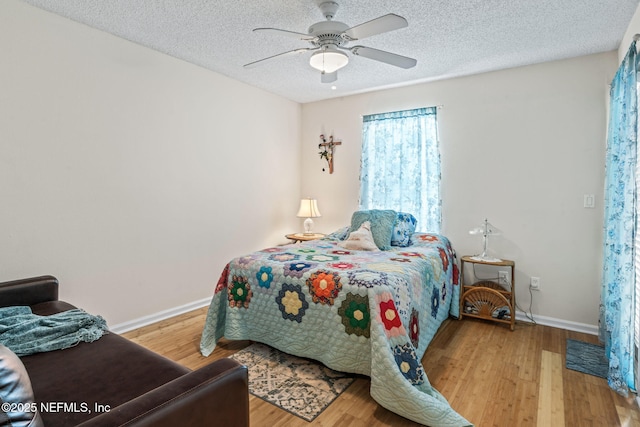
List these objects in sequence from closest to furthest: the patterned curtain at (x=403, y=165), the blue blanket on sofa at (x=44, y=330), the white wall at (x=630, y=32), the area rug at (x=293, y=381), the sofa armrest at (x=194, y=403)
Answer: the sofa armrest at (x=194, y=403) < the blue blanket on sofa at (x=44, y=330) < the area rug at (x=293, y=381) < the white wall at (x=630, y=32) < the patterned curtain at (x=403, y=165)

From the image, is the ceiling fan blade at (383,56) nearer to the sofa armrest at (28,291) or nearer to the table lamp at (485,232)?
the table lamp at (485,232)

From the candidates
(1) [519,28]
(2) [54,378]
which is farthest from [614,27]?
(2) [54,378]

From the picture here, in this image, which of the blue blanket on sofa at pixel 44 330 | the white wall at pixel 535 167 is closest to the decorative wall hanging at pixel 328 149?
the white wall at pixel 535 167

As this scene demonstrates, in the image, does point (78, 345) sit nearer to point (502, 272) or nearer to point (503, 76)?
point (502, 272)

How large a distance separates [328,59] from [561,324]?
3.08 metres

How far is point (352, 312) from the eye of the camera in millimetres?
2123

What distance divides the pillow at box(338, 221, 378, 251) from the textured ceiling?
1.59m

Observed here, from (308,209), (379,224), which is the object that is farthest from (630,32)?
(308,209)

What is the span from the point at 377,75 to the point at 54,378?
3.47 meters

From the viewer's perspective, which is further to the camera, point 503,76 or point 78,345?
point 503,76

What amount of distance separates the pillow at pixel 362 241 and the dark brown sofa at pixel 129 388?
2.02 metres

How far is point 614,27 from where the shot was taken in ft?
8.23

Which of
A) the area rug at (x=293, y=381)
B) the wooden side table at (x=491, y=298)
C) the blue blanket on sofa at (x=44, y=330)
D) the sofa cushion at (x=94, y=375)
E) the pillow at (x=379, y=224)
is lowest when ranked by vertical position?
the area rug at (x=293, y=381)

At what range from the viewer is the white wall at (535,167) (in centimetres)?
302
